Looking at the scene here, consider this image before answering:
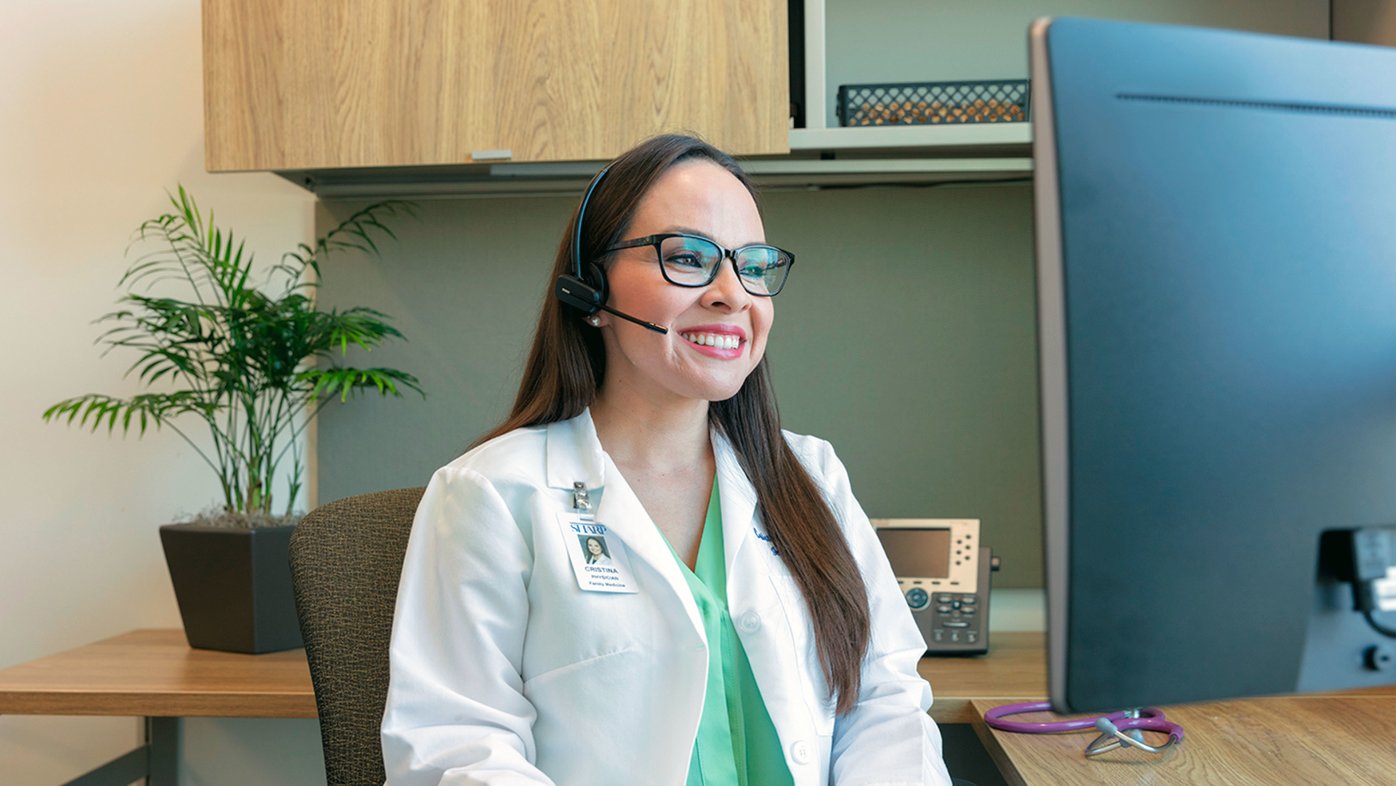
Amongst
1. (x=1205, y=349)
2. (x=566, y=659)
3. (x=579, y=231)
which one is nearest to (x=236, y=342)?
(x=579, y=231)

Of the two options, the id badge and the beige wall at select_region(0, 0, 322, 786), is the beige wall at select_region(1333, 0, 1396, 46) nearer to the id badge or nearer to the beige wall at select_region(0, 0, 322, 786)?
the id badge

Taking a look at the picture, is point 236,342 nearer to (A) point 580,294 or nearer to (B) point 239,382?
(B) point 239,382

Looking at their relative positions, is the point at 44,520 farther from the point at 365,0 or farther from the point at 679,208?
the point at 679,208

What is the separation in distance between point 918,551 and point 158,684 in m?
1.20

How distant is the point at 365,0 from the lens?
191cm

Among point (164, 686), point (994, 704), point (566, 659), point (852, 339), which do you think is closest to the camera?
point (566, 659)

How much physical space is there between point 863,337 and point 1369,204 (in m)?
1.72

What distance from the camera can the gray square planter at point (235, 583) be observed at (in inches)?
76.2

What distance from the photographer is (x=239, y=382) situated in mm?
2031

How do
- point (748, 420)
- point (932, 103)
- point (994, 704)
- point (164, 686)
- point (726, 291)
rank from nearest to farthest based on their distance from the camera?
point (726, 291), point (748, 420), point (994, 704), point (164, 686), point (932, 103)

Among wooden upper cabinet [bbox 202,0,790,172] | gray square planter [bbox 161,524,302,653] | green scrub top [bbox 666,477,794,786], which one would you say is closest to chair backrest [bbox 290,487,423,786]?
green scrub top [bbox 666,477,794,786]

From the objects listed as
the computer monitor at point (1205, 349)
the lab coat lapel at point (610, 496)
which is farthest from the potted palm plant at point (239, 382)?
the computer monitor at point (1205, 349)

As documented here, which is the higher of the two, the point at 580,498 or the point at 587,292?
the point at 587,292

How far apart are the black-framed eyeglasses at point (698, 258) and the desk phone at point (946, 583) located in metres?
0.74
